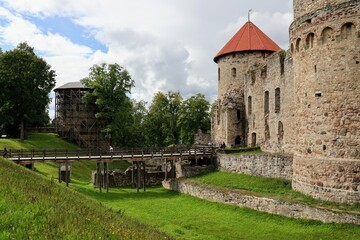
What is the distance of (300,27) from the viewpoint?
16.8m

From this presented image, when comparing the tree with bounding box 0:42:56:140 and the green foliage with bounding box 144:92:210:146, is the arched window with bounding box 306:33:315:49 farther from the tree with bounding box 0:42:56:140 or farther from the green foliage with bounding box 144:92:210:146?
the green foliage with bounding box 144:92:210:146

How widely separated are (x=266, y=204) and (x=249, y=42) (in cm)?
1932

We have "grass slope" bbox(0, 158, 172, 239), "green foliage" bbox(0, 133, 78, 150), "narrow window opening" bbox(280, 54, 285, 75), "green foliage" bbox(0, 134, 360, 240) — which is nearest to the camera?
"grass slope" bbox(0, 158, 172, 239)

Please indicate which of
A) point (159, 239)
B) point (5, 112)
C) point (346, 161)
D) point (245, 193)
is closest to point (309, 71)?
point (346, 161)

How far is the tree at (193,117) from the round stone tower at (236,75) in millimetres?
14538

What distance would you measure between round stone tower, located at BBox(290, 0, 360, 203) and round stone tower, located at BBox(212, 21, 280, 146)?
14.4m

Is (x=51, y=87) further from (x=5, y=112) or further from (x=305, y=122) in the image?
(x=305, y=122)

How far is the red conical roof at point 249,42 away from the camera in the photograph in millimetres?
31955

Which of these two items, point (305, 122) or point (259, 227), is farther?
point (305, 122)

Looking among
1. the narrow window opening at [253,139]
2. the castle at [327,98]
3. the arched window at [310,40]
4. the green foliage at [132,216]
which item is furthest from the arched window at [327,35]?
the narrow window opening at [253,139]

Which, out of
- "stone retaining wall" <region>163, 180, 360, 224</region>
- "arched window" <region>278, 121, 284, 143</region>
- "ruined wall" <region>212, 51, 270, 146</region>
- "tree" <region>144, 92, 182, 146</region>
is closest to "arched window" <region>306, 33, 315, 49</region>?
"stone retaining wall" <region>163, 180, 360, 224</region>

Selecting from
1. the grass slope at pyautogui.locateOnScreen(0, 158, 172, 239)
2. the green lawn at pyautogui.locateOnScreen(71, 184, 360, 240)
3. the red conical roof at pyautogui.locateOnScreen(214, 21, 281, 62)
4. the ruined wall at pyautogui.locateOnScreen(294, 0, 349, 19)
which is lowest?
the green lawn at pyautogui.locateOnScreen(71, 184, 360, 240)

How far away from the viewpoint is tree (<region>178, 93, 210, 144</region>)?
160 feet

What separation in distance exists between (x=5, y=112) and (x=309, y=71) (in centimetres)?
2987
